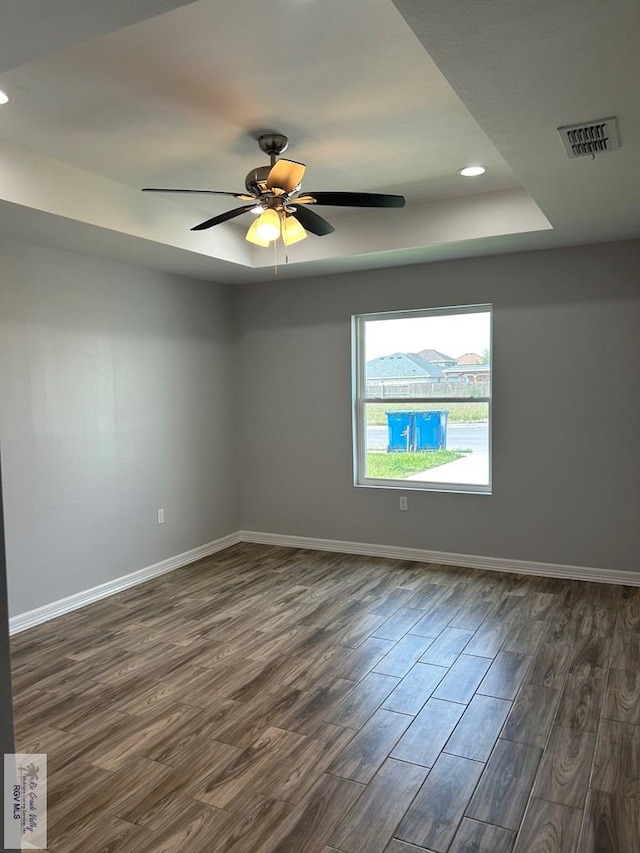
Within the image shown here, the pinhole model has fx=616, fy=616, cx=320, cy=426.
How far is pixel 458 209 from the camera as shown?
4.25 meters

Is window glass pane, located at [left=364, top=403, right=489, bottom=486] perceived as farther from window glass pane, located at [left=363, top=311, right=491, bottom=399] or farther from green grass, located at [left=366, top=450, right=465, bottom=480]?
window glass pane, located at [left=363, top=311, right=491, bottom=399]

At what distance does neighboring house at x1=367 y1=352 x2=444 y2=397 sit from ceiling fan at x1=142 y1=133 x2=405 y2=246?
6.60 feet

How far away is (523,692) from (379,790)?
1.02 metres

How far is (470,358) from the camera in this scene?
499 centimetres

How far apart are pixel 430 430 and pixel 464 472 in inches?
17.7

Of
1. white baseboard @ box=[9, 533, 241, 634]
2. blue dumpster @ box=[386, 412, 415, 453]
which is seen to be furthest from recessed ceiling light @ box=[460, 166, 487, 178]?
white baseboard @ box=[9, 533, 241, 634]

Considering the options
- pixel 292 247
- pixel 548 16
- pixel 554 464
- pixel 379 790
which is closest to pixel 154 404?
pixel 292 247

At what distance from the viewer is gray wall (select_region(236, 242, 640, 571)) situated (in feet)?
14.5

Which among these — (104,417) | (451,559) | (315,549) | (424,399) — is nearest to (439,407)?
(424,399)

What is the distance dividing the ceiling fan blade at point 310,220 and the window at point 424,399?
1.91 metres

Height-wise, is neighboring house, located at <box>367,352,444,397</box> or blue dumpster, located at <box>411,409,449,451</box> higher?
neighboring house, located at <box>367,352,444,397</box>

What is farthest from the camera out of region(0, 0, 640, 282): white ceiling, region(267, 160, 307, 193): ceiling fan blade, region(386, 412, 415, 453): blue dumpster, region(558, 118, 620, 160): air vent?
region(386, 412, 415, 453): blue dumpster

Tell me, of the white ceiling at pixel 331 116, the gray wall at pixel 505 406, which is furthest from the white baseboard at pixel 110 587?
the white ceiling at pixel 331 116

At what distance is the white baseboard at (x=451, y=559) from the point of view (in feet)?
14.7
